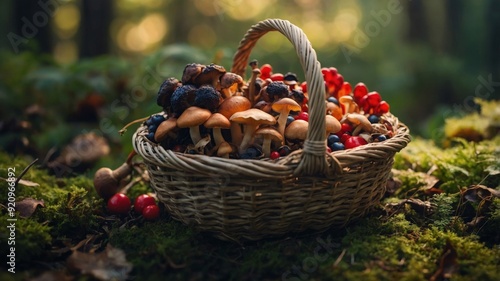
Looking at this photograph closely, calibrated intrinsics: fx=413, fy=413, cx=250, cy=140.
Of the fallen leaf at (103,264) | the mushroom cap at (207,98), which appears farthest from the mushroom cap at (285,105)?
the fallen leaf at (103,264)

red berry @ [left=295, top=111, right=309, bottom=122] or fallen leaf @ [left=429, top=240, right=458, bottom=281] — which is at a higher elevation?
red berry @ [left=295, top=111, right=309, bottom=122]

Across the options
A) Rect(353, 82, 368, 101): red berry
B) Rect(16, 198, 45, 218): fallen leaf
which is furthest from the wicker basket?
Rect(16, 198, 45, 218): fallen leaf

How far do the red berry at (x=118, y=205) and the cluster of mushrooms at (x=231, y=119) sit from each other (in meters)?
0.53

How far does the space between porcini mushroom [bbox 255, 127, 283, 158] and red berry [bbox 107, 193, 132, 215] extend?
1.07 metres

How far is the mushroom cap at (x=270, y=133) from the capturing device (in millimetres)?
2209

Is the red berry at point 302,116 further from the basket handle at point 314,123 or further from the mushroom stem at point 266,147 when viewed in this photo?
the basket handle at point 314,123

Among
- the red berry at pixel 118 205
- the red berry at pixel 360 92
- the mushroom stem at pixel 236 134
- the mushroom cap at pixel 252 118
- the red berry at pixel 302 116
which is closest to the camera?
the mushroom cap at pixel 252 118

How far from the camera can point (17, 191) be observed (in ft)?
9.43

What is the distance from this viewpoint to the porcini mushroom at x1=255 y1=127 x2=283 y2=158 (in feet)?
7.26

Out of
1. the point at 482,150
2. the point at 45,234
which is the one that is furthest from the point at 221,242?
the point at 482,150

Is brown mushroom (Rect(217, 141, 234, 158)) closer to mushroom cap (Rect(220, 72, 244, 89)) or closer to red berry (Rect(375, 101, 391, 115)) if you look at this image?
mushroom cap (Rect(220, 72, 244, 89))

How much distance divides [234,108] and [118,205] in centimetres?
106

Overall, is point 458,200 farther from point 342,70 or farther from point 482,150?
point 342,70

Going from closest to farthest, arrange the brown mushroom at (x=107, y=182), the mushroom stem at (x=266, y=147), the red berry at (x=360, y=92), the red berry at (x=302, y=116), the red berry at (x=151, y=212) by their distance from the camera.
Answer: the mushroom stem at (x=266, y=147)
the red berry at (x=302, y=116)
the red berry at (x=151, y=212)
the brown mushroom at (x=107, y=182)
the red berry at (x=360, y=92)
